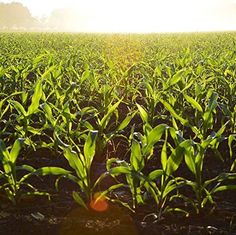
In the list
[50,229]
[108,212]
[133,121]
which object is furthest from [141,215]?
[133,121]

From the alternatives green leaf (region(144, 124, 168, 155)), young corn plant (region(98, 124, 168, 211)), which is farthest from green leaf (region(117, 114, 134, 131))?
green leaf (region(144, 124, 168, 155))

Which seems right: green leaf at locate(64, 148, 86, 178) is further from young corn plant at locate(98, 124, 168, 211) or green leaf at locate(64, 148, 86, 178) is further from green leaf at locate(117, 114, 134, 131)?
green leaf at locate(117, 114, 134, 131)

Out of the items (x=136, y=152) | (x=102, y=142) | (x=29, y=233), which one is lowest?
(x=29, y=233)

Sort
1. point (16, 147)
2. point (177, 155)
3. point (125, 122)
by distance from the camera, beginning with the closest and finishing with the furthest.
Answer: point (177, 155)
point (16, 147)
point (125, 122)

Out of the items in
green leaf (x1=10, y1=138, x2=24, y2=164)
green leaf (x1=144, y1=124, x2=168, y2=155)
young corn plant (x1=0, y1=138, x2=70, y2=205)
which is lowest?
young corn plant (x1=0, y1=138, x2=70, y2=205)

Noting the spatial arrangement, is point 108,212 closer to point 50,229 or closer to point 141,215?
point 141,215

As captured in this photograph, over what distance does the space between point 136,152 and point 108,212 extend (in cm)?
48

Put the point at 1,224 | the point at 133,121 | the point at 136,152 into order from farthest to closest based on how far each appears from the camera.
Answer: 1. the point at 133,121
2. the point at 1,224
3. the point at 136,152

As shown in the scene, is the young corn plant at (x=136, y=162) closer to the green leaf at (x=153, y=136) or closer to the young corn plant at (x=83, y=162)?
the green leaf at (x=153, y=136)

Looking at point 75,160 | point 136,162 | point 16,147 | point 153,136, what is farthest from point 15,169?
point 153,136

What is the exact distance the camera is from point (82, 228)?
7.18 ft

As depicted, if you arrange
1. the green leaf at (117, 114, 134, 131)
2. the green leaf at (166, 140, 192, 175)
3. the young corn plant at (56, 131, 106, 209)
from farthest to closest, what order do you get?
the green leaf at (117, 114, 134, 131)
the young corn plant at (56, 131, 106, 209)
the green leaf at (166, 140, 192, 175)

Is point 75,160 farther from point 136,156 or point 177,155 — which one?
point 177,155

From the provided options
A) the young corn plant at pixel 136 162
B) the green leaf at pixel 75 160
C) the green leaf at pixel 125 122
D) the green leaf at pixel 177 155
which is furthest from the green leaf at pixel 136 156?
the green leaf at pixel 125 122
